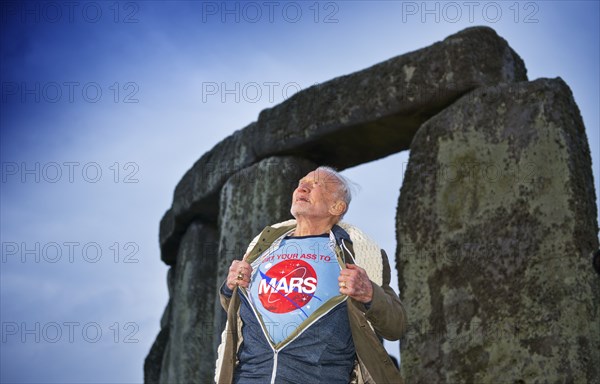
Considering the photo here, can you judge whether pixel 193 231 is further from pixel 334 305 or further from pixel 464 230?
pixel 334 305

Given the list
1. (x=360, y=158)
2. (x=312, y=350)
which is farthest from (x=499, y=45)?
(x=312, y=350)

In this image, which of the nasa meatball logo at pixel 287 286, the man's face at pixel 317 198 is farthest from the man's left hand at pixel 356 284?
the man's face at pixel 317 198

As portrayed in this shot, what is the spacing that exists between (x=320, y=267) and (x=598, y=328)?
171 cm

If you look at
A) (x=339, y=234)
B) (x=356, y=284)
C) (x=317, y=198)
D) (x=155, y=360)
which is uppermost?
(x=317, y=198)

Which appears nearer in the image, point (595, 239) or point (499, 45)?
point (595, 239)

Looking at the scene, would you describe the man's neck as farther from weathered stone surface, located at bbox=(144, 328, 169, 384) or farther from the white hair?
weathered stone surface, located at bbox=(144, 328, 169, 384)

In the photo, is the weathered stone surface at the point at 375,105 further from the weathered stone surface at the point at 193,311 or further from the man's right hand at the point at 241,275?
the man's right hand at the point at 241,275

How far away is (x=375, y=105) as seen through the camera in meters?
4.94

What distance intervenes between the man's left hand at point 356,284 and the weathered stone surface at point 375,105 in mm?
2505

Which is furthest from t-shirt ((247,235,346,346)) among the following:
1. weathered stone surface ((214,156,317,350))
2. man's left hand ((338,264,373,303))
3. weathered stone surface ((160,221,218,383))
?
weathered stone surface ((160,221,218,383))

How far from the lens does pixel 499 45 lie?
4.78 metres

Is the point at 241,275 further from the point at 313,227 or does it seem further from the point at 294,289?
the point at 313,227

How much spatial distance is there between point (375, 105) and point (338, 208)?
2313 millimetres

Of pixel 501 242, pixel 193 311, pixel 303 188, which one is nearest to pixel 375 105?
pixel 501 242
